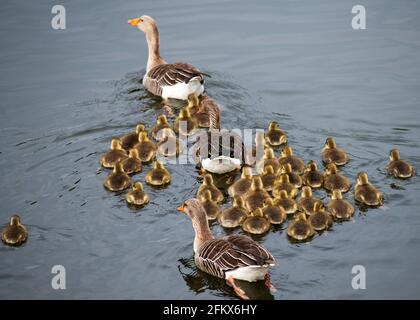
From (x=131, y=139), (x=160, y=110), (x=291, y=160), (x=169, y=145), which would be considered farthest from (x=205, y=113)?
(x=291, y=160)

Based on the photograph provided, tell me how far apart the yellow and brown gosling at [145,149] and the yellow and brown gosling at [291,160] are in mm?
2133

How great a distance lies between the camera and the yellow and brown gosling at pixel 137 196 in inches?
516

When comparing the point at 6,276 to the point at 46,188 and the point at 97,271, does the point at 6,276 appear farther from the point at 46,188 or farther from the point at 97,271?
the point at 46,188

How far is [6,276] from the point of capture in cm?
1141

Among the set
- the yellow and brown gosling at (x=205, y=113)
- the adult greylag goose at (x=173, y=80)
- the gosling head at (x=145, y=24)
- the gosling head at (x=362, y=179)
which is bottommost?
the gosling head at (x=362, y=179)

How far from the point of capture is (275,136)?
15.1 metres

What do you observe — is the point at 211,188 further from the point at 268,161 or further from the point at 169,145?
the point at 169,145

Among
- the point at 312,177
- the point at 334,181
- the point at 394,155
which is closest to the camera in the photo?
the point at 334,181

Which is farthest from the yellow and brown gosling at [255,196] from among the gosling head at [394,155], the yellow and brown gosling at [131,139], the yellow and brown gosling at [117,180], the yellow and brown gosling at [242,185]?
the yellow and brown gosling at [131,139]

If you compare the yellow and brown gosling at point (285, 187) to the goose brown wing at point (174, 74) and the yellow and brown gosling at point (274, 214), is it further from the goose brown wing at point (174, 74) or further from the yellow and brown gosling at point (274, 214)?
the goose brown wing at point (174, 74)

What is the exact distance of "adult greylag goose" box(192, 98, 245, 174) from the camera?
1430 cm

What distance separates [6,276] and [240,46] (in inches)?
379

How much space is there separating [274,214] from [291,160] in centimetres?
186

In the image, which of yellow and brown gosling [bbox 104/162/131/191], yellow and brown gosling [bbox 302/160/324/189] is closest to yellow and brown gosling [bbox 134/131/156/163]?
yellow and brown gosling [bbox 104/162/131/191]
